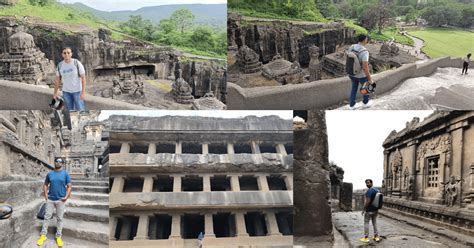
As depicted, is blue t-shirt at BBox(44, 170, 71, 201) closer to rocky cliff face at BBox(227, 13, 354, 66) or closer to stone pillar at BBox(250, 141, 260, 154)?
stone pillar at BBox(250, 141, 260, 154)

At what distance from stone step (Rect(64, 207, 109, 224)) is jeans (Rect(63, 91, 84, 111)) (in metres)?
1.33

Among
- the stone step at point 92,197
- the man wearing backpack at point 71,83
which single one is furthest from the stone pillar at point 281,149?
the man wearing backpack at point 71,83

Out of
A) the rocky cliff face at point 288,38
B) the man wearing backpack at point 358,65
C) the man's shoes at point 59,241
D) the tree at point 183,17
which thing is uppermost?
the tree at point 183,17

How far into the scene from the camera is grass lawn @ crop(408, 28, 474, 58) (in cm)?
748

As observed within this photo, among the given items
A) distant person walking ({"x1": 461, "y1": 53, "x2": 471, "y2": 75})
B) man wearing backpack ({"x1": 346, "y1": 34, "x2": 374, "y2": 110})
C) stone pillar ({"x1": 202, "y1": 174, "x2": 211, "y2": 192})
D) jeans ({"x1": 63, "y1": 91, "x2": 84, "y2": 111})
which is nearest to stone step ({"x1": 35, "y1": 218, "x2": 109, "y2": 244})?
stone pillar ({"x1": 202, "y1": 174, "x2": 211, "y2": 192})

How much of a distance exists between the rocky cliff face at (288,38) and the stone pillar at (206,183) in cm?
240

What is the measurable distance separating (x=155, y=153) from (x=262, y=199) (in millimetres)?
1587

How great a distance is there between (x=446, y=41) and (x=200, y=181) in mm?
5471

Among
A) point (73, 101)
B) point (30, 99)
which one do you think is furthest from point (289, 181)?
point (30, 99)

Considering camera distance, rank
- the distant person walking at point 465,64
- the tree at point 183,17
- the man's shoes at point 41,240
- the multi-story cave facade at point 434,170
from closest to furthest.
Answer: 1. the man's shoes at point 41,240
2. the multi-story cave facade at point 434,170
3. the tree at point 183,17
4. the distant person walking at point 465,64

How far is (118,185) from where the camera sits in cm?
522

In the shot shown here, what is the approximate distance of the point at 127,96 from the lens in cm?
636

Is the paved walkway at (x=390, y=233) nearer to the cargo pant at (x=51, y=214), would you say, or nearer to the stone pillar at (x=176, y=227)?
the stone pillar at (x=176, y=227)

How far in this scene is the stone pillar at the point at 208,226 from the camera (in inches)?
203
